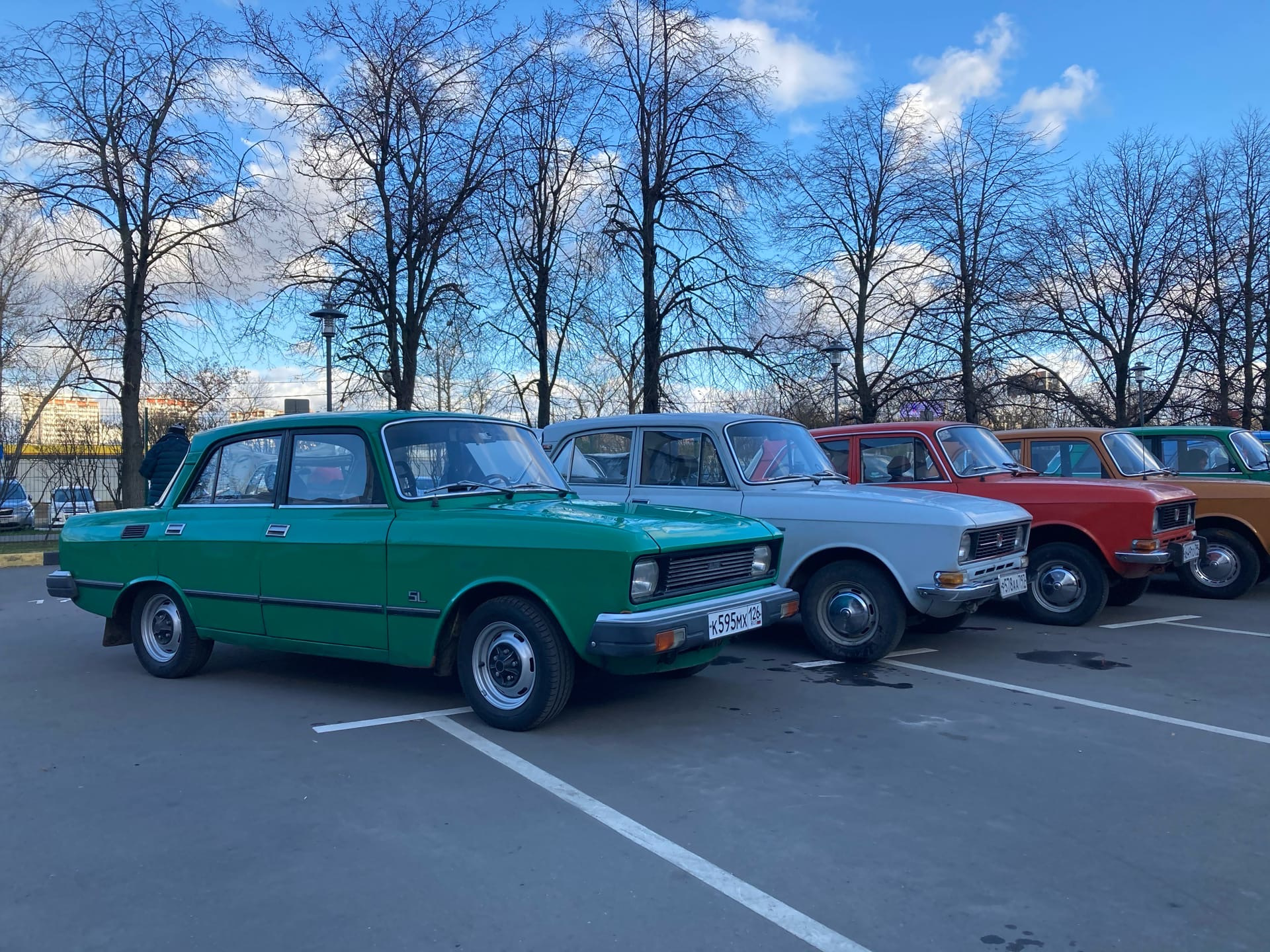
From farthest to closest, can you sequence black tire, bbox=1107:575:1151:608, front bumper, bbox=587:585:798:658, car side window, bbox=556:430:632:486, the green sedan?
1. black tire, bbox=1107:575:1151:608
2. car side window, bbox=556:430:632:486
3. the green sedan
4. front bumper, bbox=587:585:798:658

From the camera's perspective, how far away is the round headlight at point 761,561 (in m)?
5.78

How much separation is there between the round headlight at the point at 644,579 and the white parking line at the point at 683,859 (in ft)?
3.21

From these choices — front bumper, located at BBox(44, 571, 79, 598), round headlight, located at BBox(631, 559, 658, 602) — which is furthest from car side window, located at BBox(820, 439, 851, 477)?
front bumper, located at BBox(44, 571, 79, 598)

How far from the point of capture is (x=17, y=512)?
101 feet

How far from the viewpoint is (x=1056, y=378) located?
23594 mm

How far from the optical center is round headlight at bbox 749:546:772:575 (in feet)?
19.0

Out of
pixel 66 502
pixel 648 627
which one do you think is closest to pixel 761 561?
pixel 648 627

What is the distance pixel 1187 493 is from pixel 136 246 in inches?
569

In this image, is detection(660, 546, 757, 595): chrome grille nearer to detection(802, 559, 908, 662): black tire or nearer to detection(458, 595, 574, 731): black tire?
detection(458, 595, 574, 731): black tire

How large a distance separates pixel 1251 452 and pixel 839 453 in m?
5.98

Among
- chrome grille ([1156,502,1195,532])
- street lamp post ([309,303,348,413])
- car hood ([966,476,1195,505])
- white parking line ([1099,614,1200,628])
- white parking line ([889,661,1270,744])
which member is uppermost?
street lamp post ([309,303,348,413])

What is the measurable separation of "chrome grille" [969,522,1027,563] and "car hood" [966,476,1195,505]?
118 cm

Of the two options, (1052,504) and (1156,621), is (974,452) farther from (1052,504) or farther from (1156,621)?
(1156,621)

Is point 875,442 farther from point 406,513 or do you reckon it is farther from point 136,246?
point 136,246
